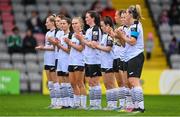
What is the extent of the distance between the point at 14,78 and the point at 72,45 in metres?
10.8

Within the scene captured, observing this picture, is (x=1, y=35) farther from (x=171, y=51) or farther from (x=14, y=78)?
(x=171, y=51)

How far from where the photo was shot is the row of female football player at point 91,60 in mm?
19562

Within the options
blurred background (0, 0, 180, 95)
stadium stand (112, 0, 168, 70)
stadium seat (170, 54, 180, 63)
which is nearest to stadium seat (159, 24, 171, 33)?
blurred background (0, 0, 180, 95)

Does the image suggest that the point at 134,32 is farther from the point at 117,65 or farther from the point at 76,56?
the point at 76,56

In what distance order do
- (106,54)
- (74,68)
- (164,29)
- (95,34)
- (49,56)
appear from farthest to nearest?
1. (164,29)
2. (49,56)
3. (74,68)
4. (106,54)
5. (95,34)

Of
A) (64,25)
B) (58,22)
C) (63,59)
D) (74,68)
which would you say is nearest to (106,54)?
(74,68)

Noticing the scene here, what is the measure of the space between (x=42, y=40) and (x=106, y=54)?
13.0m

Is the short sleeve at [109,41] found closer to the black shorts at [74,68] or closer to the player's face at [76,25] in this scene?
the player's face at [76,25]

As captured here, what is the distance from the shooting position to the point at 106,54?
2039cm

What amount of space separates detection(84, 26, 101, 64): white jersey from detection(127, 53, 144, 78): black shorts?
1.70 m

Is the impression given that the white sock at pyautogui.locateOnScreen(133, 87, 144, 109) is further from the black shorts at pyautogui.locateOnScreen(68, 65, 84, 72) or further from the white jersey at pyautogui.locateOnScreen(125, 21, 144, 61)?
the black shorts at pyautogui.locateOnScreen(68, 65, 84, 72)

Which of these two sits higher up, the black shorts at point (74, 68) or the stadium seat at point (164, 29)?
the stadium seat at point (164, 29)

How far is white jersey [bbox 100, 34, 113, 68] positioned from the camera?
2025 centimetres

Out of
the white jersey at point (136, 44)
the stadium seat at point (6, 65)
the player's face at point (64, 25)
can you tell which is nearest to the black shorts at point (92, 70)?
the player's face at point (64, 25)
